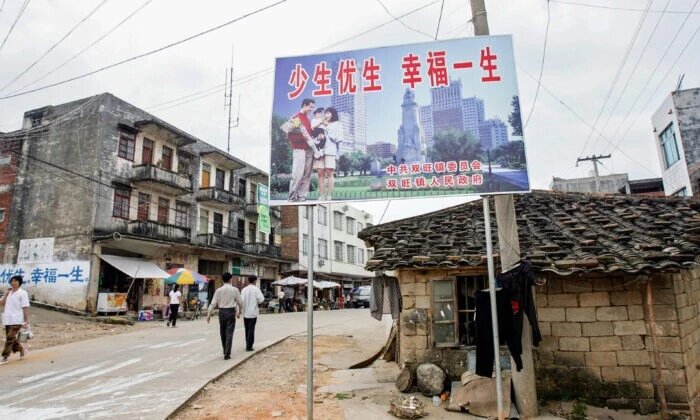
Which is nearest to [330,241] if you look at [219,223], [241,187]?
[241,187]

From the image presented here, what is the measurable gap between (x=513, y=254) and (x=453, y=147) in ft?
6.30

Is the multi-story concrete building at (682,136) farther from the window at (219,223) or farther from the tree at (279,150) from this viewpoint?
the window at (219,223)

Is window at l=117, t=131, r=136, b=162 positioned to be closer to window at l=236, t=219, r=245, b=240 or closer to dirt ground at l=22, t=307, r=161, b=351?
dirt ground at l=22, t=307, r=161, b=351

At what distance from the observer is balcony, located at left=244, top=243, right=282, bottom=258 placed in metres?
32.0

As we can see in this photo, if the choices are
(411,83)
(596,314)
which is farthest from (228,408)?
(596,314)

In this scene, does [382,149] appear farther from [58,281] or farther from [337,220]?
[337,220]

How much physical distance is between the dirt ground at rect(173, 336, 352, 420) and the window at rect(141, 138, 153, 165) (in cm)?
1740

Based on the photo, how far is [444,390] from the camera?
24.1 feet

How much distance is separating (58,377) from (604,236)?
995cm

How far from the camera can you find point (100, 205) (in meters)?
21.1

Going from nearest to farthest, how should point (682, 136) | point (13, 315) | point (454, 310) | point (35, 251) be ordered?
point (454, 310) → point (13, 315) → point (682, 136) → point (35, 251)

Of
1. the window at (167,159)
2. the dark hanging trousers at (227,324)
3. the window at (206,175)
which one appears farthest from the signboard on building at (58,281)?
the dark hanging trousers at (227,324)

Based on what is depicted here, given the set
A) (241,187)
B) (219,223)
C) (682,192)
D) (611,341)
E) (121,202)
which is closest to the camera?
(611,341)

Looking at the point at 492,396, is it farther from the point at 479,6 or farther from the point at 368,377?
the point at 479,6
